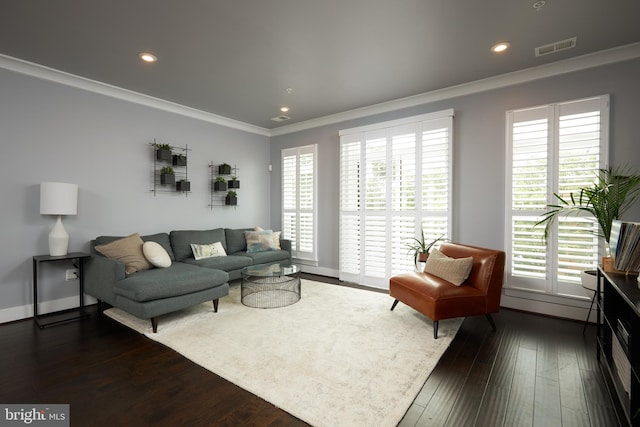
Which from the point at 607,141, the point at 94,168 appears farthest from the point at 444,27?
the point at 94,168

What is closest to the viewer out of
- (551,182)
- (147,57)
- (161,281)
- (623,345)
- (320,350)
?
(623,345)

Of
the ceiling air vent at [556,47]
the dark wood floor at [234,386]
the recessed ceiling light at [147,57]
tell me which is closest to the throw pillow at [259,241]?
the dark wood floor at [234,386]

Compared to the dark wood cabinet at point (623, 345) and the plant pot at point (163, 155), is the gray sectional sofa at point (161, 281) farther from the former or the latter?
the dark wood cabinet at point (623, 345)

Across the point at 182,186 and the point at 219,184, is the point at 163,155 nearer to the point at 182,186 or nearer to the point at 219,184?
the point at 182,186

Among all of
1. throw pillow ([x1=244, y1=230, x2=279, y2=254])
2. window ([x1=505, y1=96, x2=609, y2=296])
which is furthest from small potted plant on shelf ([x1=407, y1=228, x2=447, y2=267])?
throw pillow ([x1=244, y1=230, x2=279, y2=254])

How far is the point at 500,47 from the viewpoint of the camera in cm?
298

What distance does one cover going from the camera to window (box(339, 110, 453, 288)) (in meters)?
4.12

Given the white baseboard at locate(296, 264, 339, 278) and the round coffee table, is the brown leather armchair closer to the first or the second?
the round coffee table

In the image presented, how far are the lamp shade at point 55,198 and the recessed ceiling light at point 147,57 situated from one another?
1.65 meters

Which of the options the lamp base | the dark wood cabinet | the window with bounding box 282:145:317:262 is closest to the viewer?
the dark wood cabinet

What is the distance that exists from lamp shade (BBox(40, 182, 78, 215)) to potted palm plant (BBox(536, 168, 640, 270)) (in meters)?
5.21

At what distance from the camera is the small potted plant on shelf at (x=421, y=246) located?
3.94m

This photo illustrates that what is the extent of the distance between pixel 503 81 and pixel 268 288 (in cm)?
420

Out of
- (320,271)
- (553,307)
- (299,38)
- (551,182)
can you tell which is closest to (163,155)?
(299,38)
